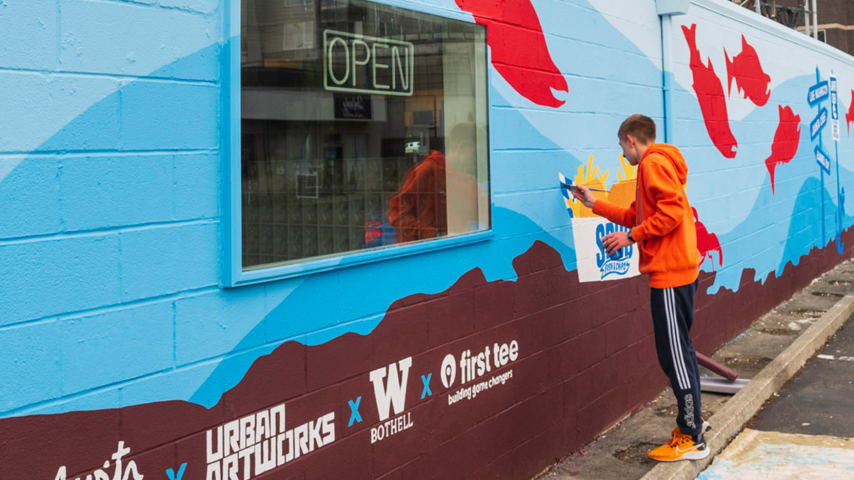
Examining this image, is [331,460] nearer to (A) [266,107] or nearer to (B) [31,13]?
(A) [266,107]

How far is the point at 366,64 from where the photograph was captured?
12.3ft

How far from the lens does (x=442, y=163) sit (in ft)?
14.5

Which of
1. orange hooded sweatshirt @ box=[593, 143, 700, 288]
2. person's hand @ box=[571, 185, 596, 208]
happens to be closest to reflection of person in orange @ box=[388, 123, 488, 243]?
person's hand @ box=[571, 185, 596, 208]

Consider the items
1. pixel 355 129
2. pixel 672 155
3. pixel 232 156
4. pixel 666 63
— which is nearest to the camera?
pixel 232 156

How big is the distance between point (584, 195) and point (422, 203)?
147 centimetres

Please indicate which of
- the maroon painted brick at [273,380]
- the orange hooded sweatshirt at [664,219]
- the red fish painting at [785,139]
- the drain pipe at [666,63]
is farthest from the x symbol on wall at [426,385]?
the red fish painting at [785,139]

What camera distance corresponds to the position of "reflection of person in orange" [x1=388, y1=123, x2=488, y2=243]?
4148 mm

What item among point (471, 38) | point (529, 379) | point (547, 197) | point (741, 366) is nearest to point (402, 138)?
point (471, 38)

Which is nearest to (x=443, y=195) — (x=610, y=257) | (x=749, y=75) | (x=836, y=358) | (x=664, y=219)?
(x=664, y=219)

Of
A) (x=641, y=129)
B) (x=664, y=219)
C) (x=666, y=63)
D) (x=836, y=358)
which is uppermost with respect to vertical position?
(x=666, y=63)

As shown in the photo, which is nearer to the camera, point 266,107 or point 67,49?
point 67,49

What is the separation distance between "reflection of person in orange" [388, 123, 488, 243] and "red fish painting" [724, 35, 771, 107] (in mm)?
5010

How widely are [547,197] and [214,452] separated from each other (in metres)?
2.92

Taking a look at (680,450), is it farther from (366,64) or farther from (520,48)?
(366,64)
